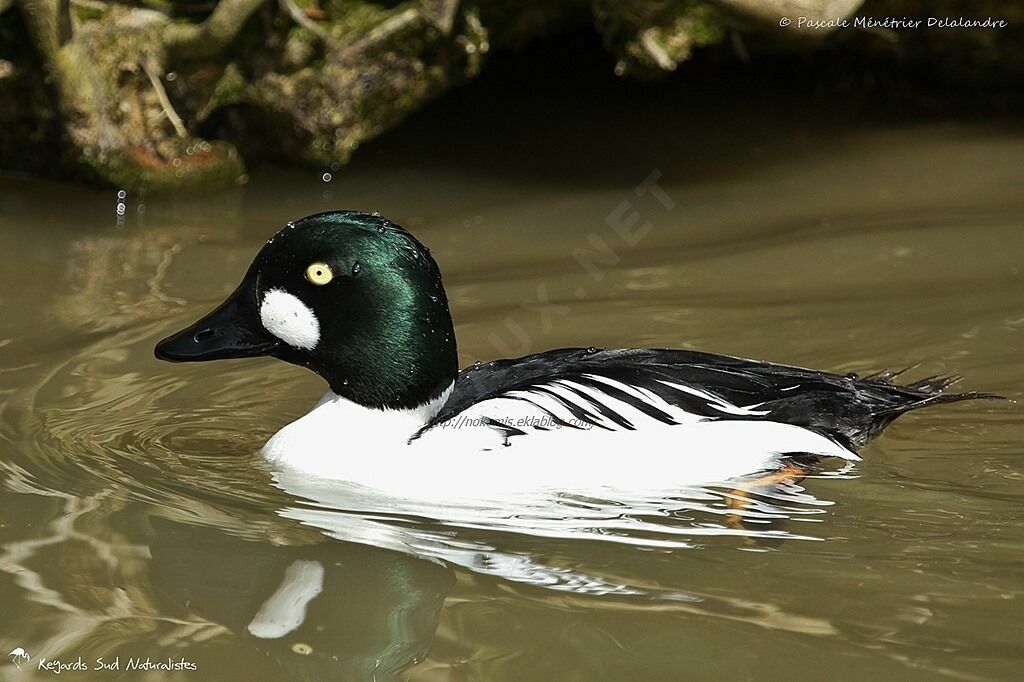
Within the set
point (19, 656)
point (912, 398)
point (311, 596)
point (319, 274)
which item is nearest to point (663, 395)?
point (912, 398)

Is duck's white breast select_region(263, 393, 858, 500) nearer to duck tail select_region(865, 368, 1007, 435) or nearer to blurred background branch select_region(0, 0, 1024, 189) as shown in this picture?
duck tail select_region(865, 368, 1007, 435)

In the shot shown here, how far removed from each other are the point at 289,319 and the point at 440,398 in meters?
0.54

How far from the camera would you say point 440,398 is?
434 cm

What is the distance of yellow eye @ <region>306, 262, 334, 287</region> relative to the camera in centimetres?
414

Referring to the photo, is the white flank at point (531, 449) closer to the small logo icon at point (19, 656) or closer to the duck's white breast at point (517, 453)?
the duck's white breast at point (517, 453)

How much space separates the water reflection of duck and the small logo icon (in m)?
0.40

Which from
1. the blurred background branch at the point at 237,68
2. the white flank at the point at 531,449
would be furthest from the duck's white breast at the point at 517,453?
the blurred background branch at the point at 237,68

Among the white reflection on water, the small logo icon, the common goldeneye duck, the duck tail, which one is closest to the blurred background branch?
the duck tail

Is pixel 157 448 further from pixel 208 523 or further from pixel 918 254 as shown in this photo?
pixel 918 254

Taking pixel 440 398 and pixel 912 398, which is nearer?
pixel 440 398

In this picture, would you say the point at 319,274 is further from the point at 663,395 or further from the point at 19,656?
the point at 19,656

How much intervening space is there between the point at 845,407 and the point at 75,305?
3.38m

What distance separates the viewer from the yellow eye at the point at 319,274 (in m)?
4.14

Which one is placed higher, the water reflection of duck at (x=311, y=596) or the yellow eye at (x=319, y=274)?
the yellow eye at (x=319, y=274)
